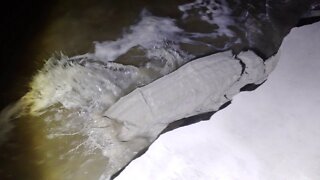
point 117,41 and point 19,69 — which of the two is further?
point 117,41

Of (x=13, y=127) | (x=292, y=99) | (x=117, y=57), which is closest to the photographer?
(x=13, y=127)

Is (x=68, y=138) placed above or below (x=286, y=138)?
above

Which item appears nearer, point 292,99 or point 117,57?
point 117,57

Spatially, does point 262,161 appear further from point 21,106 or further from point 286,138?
point 21,106

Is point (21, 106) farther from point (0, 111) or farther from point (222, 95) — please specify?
point (222, 95)

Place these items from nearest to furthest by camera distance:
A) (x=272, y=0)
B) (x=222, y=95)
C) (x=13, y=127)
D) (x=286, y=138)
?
1. (x=13, y=127)
2. (x=222, y=95)
3. (x=272, y=0)
4. (x=286, y=138)

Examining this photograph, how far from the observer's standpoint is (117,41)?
1106 mm

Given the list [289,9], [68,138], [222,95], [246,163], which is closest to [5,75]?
[68,138]

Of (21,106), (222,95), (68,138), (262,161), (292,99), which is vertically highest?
(21,106)

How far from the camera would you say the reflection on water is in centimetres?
97

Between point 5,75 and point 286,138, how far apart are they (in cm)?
119

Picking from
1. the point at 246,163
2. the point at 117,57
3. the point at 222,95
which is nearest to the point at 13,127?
the point at 117,57

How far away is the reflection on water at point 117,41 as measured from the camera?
3.18 ft

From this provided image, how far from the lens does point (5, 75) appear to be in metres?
0.99
